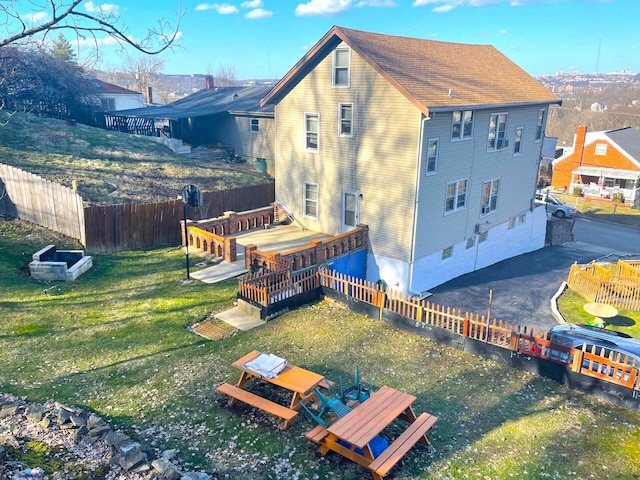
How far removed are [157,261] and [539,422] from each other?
50.1 ft

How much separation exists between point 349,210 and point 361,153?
8.82 feet

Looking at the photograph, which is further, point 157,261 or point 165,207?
point 165,207

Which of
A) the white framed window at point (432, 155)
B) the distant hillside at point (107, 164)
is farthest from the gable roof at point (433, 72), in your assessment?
the distant hillside at point (107, 164)

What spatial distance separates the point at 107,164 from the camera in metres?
29.1

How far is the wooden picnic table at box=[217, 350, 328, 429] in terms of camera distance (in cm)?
992

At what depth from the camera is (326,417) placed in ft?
32.1

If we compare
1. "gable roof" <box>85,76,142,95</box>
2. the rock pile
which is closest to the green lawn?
the rock pile

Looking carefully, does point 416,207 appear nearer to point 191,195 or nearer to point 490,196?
point 490,196

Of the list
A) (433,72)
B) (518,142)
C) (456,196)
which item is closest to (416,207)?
(456,196)

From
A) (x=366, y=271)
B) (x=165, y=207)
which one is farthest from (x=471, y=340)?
(x=165, y=207)

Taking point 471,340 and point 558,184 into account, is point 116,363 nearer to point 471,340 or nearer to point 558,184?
point 471,340

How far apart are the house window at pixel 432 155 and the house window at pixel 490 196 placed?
467 cm

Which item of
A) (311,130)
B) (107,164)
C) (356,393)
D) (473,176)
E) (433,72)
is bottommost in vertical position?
(356,393)

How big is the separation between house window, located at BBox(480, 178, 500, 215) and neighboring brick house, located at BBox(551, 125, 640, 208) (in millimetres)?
29731
